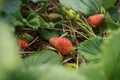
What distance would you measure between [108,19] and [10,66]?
129 cm

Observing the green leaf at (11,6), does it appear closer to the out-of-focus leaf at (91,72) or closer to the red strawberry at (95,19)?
the red strawberry at (95,19)

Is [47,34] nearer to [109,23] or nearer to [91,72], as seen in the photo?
[109,23]

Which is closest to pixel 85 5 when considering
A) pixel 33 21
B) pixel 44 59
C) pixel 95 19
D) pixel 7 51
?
pixel 95 19

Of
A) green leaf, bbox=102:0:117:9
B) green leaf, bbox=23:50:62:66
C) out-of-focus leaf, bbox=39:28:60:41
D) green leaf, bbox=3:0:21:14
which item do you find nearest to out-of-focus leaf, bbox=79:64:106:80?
green leaf, bbox=23:50:62:66

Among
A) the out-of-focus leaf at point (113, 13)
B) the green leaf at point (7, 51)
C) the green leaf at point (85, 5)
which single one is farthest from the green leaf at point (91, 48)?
the green leaf at point (7, 51)

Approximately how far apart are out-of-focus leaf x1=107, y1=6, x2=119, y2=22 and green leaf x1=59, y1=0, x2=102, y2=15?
10 centimetres

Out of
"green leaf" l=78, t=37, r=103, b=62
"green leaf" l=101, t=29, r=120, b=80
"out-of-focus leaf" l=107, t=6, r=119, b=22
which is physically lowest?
"green leaf" l=101, t=29, r=120, b=80

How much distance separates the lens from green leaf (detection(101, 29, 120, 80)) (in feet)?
1.02

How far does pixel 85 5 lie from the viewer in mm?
1325

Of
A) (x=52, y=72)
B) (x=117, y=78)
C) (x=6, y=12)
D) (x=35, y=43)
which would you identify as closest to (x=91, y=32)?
(x=35, y=43)

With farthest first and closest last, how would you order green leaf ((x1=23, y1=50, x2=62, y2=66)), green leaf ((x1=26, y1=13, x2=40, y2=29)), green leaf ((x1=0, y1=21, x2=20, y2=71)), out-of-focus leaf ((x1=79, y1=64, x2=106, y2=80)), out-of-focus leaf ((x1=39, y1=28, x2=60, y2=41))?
out-of-focus leaf ((x1=39, y1=28, x2=60, y2=41))
green leaf ((x1=26, y1=13, x2=40, y2=29))
green leaf ((x1=23, y1=50, x2=62, y2=66))
out-of-focus leaf ((x1=79, y1=64, x2=106, y2=80))
green leaf ((x1=0, y1=21, x2=20, y2=71))

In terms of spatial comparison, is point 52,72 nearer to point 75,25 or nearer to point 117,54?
point 117,54

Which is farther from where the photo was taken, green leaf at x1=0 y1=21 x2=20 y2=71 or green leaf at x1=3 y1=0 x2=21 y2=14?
green leaf at x1=3 y1=0 x2=21 y2=14

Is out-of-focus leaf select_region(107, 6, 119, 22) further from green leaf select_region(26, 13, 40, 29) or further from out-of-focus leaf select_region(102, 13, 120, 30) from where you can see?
green leaf select_region(26, 13, 40, 29)
